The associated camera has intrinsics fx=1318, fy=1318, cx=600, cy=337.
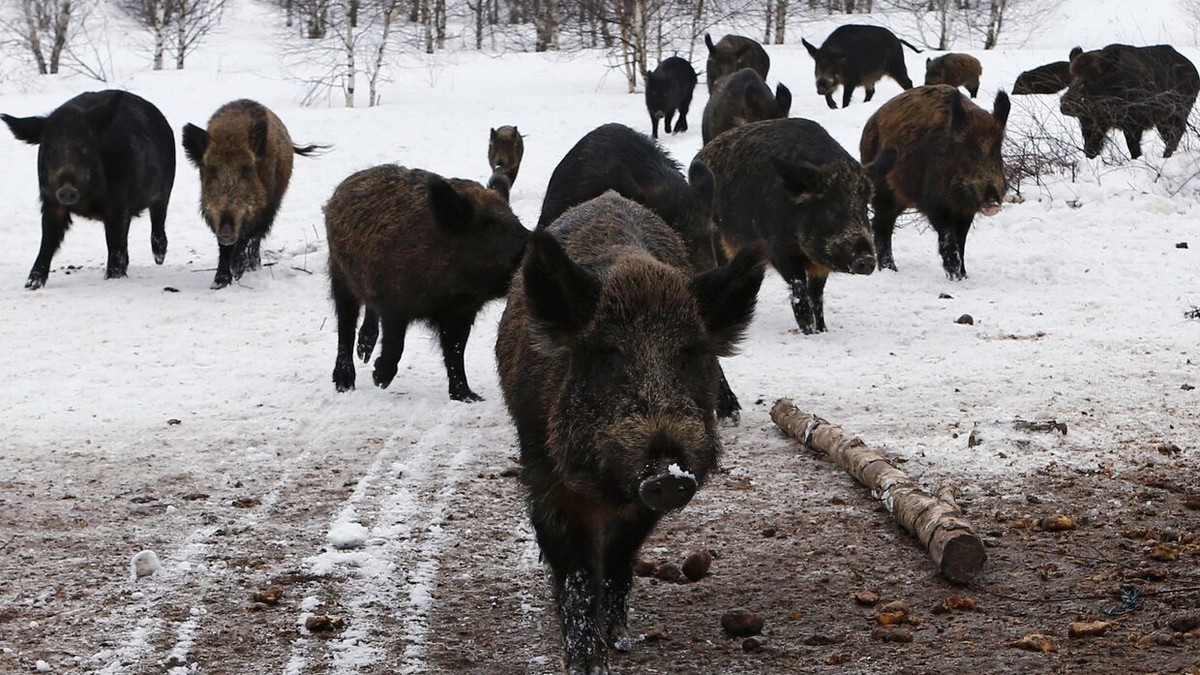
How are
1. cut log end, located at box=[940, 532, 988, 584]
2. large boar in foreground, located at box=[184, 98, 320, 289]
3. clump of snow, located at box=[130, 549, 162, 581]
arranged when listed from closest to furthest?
cut log end, located at box=[940, 532, 988, 584], clump of snow, located at box=[130, 549, 162, 581], large boar in foreground, located at box=[184, 98, 320, 289]

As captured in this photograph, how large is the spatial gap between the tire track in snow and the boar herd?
68 centimetres

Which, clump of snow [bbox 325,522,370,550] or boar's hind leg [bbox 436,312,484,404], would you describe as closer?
clump of snow [bbox 325,522,370,550]

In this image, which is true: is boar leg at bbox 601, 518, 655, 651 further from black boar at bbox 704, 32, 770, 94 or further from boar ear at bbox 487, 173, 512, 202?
black boar at bbox 704, 32, 770, 94

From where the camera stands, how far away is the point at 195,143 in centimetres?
1257

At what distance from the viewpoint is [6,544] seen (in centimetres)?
545

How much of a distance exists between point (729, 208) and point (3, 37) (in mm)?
44754

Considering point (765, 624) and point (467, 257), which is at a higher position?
point (467, 257)

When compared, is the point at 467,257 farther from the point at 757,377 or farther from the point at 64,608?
the point at 64,608

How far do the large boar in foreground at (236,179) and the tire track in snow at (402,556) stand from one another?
19.0 feet

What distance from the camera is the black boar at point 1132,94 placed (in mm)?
15906

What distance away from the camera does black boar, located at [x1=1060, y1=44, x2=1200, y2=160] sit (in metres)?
15.9

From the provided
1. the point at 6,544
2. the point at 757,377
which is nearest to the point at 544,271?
the point at 6,544

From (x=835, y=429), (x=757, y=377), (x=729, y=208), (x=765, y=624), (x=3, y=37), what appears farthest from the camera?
(x=3, y=37)

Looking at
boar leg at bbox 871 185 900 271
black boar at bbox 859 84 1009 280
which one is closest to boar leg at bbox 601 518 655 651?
black boar at bbox 859 84 1009 280
